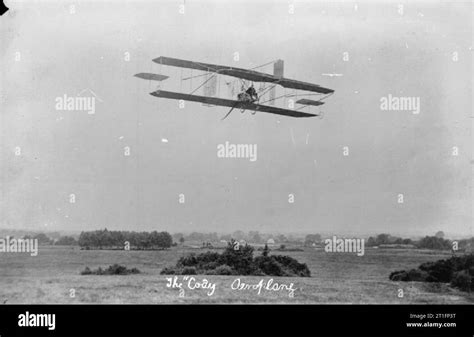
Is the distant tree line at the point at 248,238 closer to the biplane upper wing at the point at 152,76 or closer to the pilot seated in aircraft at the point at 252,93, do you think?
the pilot seated in aircraft at the point at 252,93

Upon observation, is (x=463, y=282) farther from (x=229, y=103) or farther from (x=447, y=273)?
(x=229, y=103)

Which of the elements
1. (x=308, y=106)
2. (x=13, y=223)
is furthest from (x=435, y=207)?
(x=13, y=223)

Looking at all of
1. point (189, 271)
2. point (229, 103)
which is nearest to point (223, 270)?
point (189, 271)

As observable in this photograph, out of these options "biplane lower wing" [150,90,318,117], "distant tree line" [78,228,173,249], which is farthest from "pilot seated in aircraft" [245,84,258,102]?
"distant tree line" [78,228,173,249]
